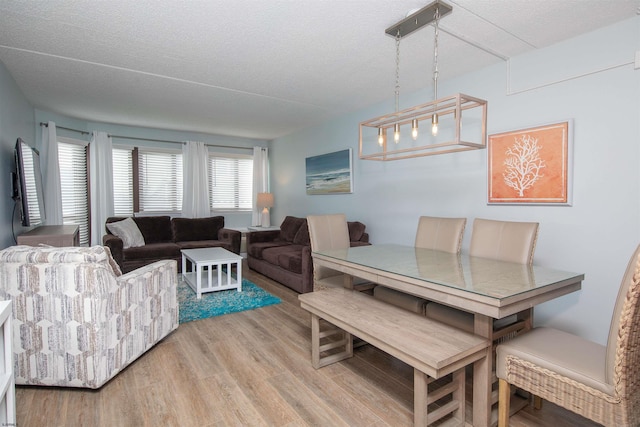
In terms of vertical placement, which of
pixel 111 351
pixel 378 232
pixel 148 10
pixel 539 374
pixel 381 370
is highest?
pixel 148 10

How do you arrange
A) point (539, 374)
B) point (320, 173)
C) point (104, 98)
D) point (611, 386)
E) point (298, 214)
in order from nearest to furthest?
point (611, 386)
point (539, 374)
point (104, 98)
point (320, 173)
point (298, 214)

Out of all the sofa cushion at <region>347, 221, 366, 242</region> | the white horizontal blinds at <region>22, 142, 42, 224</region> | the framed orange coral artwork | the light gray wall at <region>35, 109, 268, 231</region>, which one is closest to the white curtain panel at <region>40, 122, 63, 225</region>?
the light gray wall at <region>35, 109, 268, 231</region>

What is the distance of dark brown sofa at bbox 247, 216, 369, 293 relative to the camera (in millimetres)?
3920

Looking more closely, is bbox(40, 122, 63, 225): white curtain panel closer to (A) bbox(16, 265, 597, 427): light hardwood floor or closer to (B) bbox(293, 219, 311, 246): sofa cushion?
(A) bbox(16, 265, 597, 427): light hardwood floor

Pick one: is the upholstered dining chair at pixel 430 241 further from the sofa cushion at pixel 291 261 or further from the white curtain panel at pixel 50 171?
the white curtain panel at pixel 50 171

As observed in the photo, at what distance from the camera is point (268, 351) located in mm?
2551

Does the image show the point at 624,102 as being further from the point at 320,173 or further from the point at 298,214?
the point at 298,214

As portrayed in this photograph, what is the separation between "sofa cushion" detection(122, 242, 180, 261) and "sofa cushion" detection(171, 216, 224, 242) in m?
0.47

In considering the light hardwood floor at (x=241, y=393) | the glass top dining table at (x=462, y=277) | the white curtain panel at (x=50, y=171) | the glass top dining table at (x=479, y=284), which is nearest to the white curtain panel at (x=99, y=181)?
the white curtain panel at (x=50, y=171)

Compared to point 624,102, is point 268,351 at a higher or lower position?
lower

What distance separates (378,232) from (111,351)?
307 centimetres

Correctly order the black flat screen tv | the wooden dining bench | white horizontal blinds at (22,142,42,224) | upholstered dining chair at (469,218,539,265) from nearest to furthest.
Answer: the wooden dining bench
upholstered dining chair at (469,218,539,265)
the black flat screen tv
white horizontal blinds at (22,142,42,224)

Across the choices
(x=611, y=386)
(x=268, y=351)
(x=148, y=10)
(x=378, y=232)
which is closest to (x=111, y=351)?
(x=268, y=351)

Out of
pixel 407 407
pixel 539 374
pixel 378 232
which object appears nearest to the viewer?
pixel 539 374
